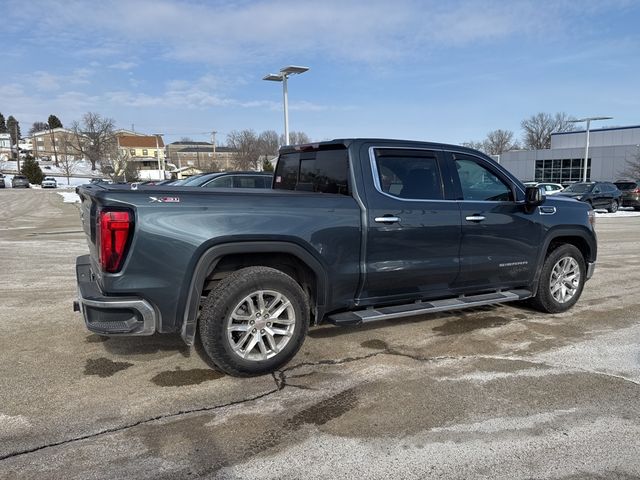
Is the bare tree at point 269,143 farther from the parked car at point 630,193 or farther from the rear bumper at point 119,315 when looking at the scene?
the rear bumper at point 119,315

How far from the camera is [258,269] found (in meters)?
3.93

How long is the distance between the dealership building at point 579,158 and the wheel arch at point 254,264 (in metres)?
51.0

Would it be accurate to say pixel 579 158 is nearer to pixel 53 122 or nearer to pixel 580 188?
pixel 580 188

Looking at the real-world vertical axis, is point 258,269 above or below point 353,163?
below

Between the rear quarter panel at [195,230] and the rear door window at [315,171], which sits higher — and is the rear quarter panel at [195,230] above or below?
below

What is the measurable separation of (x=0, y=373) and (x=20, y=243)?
29.7ft

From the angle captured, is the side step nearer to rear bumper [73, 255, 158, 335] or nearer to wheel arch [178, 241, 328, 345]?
wheel arch [178, 241, 328, 345]

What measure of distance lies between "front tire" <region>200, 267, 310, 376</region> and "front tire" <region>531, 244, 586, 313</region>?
3103 mm

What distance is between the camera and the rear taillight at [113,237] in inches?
135

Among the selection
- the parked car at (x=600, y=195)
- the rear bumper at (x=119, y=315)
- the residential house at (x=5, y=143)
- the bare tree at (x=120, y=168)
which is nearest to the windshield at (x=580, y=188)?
the parked car at (x=600, y=195)

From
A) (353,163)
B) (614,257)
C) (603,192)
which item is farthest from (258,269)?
(603,192)

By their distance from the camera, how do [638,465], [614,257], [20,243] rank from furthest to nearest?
[20,243]
[614,257]
[638,465]

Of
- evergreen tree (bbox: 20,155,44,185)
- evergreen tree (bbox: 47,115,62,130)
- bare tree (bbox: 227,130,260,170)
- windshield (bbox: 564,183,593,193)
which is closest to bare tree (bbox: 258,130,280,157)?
bare tree (bbox: 227,130,260,170)

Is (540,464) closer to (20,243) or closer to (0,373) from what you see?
(0,373)
